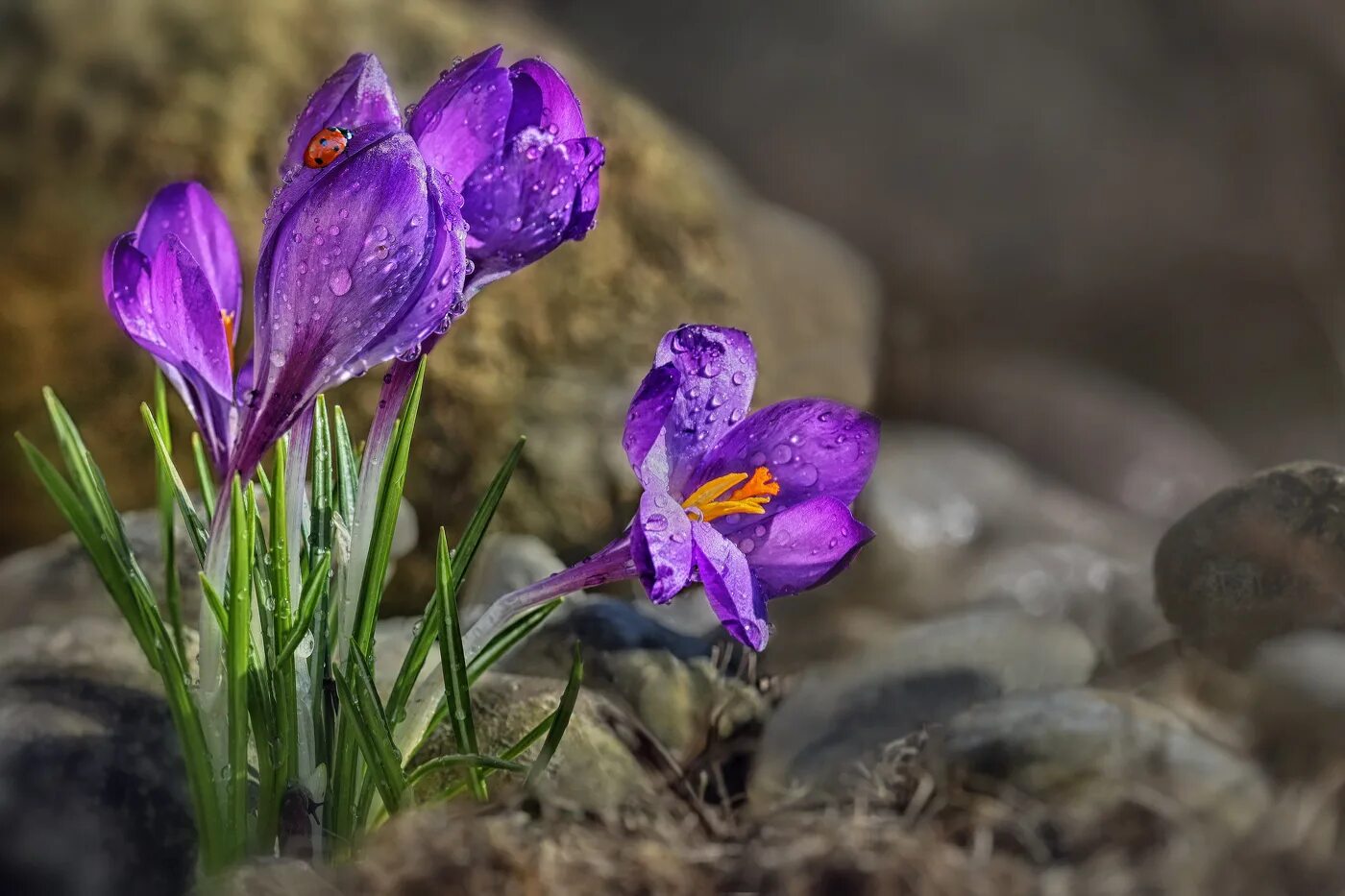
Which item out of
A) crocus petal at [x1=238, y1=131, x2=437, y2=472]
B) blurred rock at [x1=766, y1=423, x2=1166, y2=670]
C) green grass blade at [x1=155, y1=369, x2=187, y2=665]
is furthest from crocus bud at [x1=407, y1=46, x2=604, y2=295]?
blurred rock at [x1=766, y1=423, x2=1166, y2=670]

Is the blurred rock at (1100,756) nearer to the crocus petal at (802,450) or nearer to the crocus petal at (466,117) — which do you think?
the crocus petal at (802,450)

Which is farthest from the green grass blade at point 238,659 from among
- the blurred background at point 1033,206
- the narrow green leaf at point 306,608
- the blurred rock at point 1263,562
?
the blurred background at point 1033,206

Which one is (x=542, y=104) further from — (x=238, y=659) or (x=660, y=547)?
(x=238, y=659)

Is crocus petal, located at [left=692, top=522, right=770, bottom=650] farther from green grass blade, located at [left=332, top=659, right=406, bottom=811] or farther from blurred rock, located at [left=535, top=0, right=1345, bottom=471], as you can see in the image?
blurred rock, located at [left=535, top=0, right=1345, bottom=471]

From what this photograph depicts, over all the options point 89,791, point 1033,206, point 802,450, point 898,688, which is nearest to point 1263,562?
point 898,688

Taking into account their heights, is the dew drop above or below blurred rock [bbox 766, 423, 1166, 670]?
above

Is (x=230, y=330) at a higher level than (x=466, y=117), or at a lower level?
lower

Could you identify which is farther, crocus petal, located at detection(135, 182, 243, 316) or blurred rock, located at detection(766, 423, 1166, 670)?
blurred rock, located at detection(766, 423, 1166, 670)

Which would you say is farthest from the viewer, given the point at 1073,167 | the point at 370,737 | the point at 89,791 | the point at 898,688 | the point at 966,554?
the point at 1073,167
